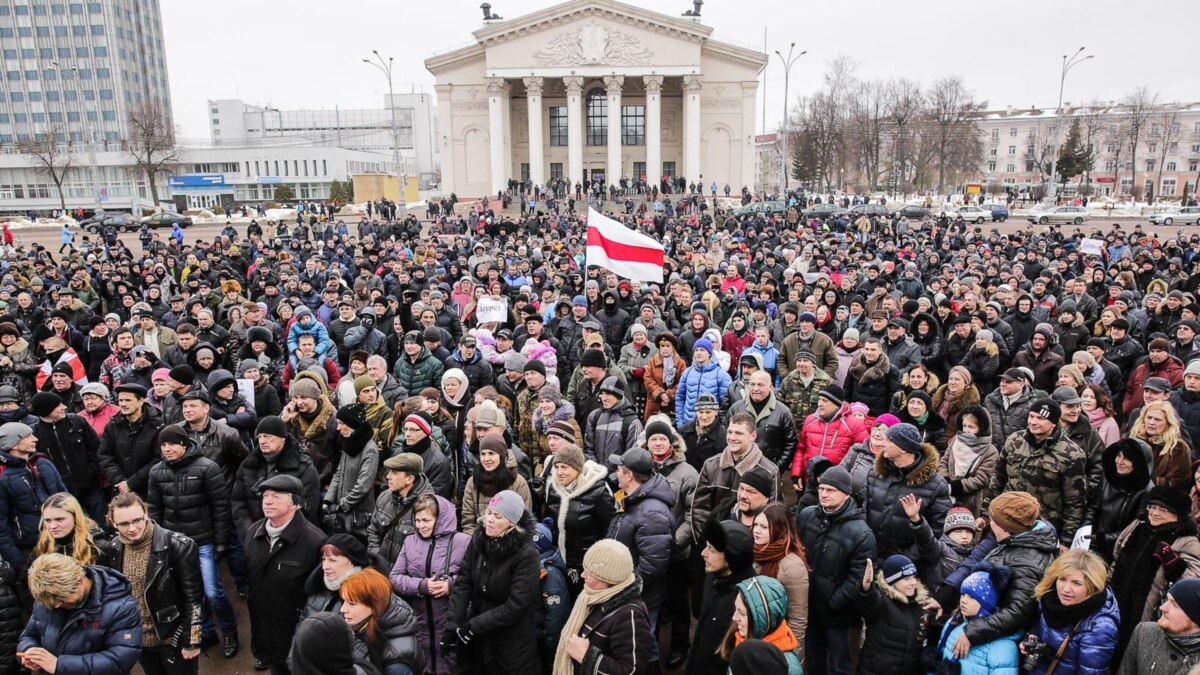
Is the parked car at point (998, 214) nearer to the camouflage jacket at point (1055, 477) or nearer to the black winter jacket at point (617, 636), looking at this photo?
the camouflage jacket at point (1055, 477)

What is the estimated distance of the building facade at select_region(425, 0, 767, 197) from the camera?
5097 centimetres

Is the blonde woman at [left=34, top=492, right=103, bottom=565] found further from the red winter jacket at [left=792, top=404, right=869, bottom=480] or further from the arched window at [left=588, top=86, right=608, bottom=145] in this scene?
the arched window at [left=588, top=86, right=608, bottom=145]

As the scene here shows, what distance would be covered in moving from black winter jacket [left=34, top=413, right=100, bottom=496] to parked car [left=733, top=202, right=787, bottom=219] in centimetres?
3410

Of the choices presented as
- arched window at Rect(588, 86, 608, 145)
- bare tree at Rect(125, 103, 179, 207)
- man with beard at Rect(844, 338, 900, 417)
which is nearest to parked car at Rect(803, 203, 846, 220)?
arched window at Rect(588, 86, 608, 145)

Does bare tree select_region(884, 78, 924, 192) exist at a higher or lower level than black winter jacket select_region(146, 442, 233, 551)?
higher

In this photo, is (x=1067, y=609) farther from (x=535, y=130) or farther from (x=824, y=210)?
(x=535, y=130)

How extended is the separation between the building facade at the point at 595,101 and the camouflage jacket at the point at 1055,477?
4928 centimetres

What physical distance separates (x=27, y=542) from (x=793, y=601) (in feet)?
16.9

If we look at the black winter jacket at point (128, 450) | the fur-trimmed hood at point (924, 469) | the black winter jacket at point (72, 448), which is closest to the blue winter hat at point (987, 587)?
the fur-trimmed hood at point (924, 469)

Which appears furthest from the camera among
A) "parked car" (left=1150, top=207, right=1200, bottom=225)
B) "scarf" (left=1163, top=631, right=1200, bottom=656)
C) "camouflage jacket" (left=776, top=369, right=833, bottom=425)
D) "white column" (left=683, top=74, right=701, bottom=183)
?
"white column" (left=683, top=74, right=701, bottom=183)

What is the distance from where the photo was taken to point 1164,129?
81312mm

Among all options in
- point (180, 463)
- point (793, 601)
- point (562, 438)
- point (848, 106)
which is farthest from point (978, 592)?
point (848, 106)

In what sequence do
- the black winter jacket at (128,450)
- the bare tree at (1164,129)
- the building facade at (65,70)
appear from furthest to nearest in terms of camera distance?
the building facade at (65,70) < the bare tree at (1164,129) < the black winter jacket at (128,450)

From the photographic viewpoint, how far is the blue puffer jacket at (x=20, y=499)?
501cm
